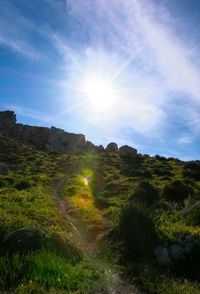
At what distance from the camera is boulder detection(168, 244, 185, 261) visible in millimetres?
16344

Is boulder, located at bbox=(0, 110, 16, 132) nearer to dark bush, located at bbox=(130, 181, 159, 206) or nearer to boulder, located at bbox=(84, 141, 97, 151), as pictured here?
boulder, located at bbox=(84, 141, 97, 151)

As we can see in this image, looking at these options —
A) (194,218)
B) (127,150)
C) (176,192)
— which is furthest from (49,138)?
(194,218)

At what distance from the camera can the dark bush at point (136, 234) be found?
55.8 ft

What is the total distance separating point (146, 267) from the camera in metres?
15.6

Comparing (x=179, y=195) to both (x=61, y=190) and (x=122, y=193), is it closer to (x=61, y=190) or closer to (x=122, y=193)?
(x=122, y=193)

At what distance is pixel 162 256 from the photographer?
1653 centimetres

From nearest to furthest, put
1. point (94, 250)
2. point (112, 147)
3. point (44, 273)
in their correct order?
point (44, 273), point (94, 250), point (112, 147)

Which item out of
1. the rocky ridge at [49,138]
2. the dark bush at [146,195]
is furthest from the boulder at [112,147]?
the dark bush at [146,195]

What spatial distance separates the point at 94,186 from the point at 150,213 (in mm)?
27475

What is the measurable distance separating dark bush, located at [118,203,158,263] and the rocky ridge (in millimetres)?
101478

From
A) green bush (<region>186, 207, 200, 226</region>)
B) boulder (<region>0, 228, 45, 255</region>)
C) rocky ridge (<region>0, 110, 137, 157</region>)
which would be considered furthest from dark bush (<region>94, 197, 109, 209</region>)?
rocky ridge (<region>0, 110, 137, 157</region>)

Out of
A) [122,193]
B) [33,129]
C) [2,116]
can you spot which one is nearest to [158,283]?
[122,193]

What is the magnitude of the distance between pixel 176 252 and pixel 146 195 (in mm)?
17599

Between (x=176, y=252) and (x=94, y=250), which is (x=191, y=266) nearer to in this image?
(x=176, y=252)
